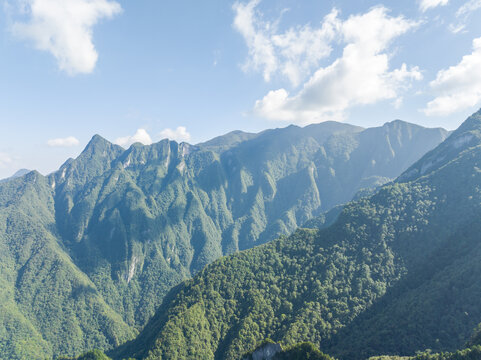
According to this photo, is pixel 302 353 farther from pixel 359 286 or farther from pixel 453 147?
pixel 453 147

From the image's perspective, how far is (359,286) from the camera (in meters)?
118

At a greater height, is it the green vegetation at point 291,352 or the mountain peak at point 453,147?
the mountain peak at point 453,147

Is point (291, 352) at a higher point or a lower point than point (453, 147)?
lower

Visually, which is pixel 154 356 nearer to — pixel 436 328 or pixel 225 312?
pixel 225 312

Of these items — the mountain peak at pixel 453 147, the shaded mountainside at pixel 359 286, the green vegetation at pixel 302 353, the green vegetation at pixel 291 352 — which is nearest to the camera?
the green vegetation at pixel 302 353

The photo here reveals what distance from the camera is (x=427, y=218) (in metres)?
138

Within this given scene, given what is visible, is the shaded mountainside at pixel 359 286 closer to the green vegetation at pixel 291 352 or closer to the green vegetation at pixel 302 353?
the green vegetation at pixel 291 352

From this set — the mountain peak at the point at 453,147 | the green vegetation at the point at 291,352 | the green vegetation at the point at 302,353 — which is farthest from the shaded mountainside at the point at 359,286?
the green vegetation at the point at 302,353

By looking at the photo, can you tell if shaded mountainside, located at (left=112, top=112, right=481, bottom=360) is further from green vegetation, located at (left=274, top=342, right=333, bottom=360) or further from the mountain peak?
green vegetation, located at (left=274, top=342, right=333, bottom=360)

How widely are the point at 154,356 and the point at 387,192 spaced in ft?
465

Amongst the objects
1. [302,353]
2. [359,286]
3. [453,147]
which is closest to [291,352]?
[302,353]

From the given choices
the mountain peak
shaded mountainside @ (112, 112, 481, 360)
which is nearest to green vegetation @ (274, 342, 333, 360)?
shaded mountainside @ (112, 112, 481, 360)

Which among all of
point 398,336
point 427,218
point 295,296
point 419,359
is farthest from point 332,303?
point 427,218

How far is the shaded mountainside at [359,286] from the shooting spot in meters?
93.8
